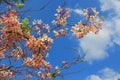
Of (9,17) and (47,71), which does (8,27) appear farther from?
(47,71)

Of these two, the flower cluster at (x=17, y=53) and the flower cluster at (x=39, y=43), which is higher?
the flower cluster at (x=17, y=53)

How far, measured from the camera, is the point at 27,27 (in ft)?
31.8

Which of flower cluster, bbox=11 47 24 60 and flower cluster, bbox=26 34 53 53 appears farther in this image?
flower cluster, bbox=11 47 24 60

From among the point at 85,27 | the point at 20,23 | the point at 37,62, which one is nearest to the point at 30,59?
the point at 37,62

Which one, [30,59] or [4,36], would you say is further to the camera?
[30,59]

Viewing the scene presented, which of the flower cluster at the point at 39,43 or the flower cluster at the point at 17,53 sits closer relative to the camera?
the flower cluster at the point at 39,43

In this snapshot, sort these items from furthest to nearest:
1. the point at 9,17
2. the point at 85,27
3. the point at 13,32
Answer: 1. the point at 85,27
2. the point at 9,17
3. the point at 13,32

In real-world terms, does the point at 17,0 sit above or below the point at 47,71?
above

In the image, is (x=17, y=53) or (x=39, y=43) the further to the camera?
(x=17, y=53)

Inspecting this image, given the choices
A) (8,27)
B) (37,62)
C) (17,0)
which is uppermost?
(17,0)

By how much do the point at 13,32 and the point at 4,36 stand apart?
1.42 ft

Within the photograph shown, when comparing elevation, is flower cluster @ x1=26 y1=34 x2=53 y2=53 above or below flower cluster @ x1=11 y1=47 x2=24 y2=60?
below

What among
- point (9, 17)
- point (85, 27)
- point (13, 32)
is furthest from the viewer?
point (85, 27)

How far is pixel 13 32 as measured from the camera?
9.26 metres
